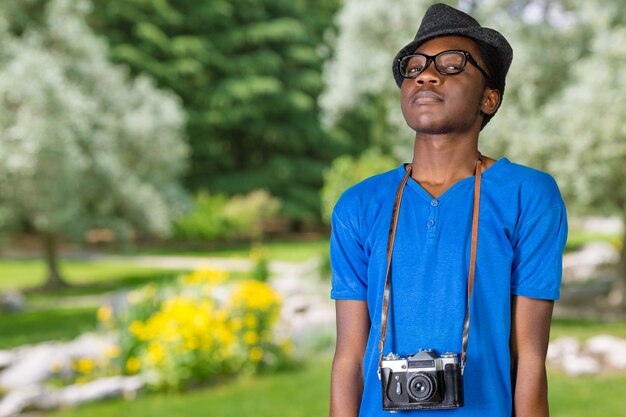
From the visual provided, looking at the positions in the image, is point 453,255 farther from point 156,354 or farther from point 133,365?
point 133,365

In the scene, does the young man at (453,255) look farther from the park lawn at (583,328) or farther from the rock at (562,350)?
the park lawn at (583,328)

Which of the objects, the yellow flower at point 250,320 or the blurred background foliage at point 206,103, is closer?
the yellow flower at point 250,320

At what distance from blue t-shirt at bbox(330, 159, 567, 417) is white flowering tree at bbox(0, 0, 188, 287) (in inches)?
488

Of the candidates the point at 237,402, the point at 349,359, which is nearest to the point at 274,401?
the point at 237,402

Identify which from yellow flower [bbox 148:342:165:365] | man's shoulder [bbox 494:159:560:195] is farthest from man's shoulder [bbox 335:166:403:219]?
yellow flower [bbox 148:342:165:365]

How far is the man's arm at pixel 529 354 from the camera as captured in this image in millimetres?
1804

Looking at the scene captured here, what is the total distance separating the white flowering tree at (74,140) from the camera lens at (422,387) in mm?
12538

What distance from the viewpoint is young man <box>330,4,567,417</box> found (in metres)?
1.82

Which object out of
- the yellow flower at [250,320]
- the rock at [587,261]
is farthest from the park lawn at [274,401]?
the rock at [587,261]

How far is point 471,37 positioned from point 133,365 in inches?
245

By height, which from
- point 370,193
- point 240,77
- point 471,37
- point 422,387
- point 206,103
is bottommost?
point 422,387

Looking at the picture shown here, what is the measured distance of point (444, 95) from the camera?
187cm

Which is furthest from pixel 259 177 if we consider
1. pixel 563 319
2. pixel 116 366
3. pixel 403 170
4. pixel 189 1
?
pixel 403 170

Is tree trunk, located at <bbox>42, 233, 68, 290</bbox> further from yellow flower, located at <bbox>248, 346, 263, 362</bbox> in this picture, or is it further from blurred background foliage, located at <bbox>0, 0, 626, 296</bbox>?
yellow flower, located at <bbox>248, 346, 263, 362</bbox>
